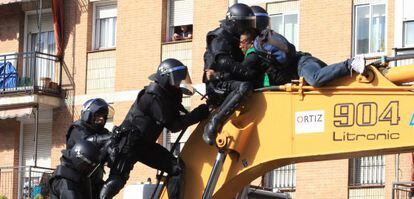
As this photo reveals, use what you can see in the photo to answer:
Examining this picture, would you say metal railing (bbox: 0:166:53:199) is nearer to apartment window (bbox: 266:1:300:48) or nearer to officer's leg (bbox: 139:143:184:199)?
apartment window (bbox: 266:1:300:48)

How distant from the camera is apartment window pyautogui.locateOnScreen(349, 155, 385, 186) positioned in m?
30.3

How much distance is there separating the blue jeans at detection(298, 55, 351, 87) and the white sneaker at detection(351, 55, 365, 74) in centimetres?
6

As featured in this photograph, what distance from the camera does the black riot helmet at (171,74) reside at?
14.7 metres

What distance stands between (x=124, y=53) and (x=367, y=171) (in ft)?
26.3

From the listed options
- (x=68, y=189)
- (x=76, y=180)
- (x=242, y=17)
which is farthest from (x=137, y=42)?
(x=242, y=17)

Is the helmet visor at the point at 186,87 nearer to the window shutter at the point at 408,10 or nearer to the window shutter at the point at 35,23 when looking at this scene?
the window shutter at the point at 408,10

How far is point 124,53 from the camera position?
115 feet

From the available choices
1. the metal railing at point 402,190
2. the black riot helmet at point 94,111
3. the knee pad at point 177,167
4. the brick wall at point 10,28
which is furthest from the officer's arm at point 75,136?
the brick wall at point 10,28

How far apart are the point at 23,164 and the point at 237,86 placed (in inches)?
923

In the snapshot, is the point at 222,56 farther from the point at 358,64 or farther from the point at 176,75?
the point at 358,64

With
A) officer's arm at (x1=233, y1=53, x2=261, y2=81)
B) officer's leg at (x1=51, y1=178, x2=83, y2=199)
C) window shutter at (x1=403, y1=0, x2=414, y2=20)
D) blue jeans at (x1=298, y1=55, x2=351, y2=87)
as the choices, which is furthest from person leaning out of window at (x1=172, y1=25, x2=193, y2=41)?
blue jeans at (x1=298, y1=55, x2=351, y2=87)

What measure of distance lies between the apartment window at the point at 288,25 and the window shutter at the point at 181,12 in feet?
9.17

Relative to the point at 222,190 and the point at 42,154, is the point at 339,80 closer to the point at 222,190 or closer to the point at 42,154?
the point at 222,190

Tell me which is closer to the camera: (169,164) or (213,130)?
(213,130)
